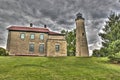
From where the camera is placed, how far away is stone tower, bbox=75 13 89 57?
46237 mm

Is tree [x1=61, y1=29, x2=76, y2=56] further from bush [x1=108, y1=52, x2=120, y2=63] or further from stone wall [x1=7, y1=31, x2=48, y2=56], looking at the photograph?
bush [x1=108, y1=52, x2=120, y2=63]

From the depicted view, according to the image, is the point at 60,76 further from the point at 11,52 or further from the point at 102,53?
the point at 102,53

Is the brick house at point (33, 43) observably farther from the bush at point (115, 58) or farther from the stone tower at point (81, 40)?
the bush at point (115, 58)

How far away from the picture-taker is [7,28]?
43.7 meters

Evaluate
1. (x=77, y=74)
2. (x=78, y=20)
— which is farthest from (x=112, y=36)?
(x=77, y=74)

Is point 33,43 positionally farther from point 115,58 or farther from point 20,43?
point 115,58

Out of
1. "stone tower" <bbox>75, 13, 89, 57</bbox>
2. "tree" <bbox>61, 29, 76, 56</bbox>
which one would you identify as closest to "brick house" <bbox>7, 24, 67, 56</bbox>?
"stone tower" <bbox>75, 13, 89, 57</bbox>

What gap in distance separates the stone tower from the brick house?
558 centimetres

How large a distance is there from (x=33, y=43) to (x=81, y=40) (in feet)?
43.3

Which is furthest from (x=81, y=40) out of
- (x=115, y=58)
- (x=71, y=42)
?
(x=115, y=58)

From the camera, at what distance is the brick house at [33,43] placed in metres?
42.3

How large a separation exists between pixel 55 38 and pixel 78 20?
378 inches

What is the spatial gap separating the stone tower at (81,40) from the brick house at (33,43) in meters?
5.58

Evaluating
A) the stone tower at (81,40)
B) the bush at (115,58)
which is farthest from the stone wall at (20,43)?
the bush at (115,58)
